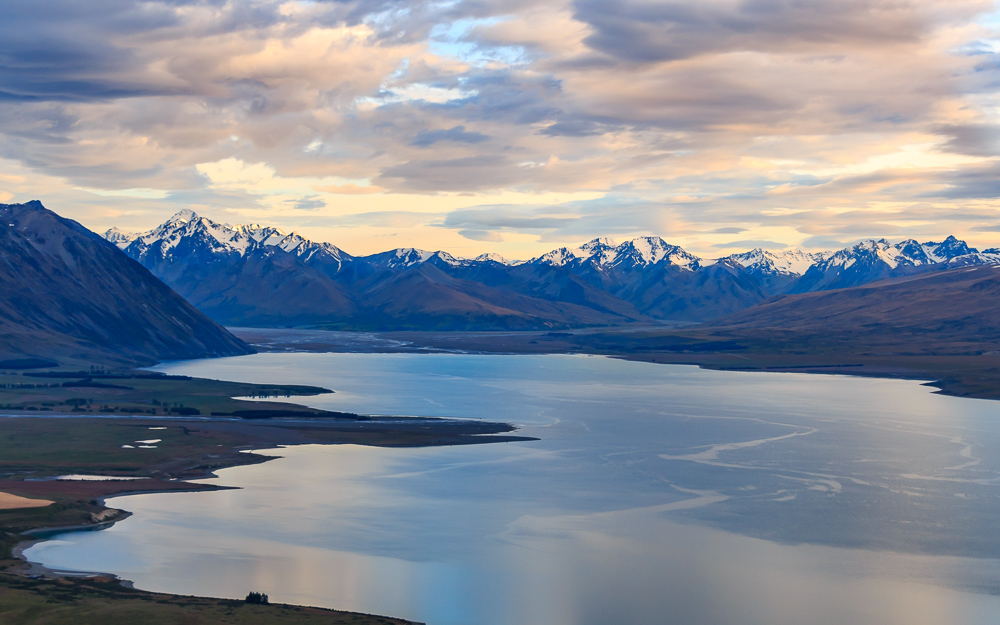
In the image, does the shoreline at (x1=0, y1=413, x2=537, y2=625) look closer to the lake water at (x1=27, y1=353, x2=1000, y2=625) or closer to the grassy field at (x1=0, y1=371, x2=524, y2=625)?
the grassy field at (x1=0, y1=371, x2=524, y2=625)

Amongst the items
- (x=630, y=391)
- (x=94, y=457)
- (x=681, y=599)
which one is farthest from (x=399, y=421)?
(x=681, y=599)

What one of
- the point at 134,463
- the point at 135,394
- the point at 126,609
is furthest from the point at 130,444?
the point at 126,609

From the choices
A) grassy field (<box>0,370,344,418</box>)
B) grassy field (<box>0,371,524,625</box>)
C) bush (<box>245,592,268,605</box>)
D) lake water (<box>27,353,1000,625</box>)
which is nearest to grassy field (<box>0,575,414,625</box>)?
grassy field (<box>0,371,524,625</box>)

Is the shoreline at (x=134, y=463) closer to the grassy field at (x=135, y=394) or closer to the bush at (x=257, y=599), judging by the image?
the bush at (x=257, y=599)

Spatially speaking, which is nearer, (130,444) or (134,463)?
(134,463)

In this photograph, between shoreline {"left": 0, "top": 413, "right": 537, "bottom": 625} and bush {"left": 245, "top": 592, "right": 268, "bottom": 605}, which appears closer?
shoreline {"left": 0, "top": 413, "right": 537, "bottom": 625}

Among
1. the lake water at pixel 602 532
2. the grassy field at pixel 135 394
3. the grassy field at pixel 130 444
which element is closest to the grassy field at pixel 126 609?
the grassy field at pixel 130 444

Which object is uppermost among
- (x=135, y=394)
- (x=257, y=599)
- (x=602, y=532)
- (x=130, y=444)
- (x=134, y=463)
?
(x=135, y=394)

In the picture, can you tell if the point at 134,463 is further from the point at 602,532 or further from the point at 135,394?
the point at 135,394

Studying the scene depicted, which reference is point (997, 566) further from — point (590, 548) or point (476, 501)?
point (476, 501)
